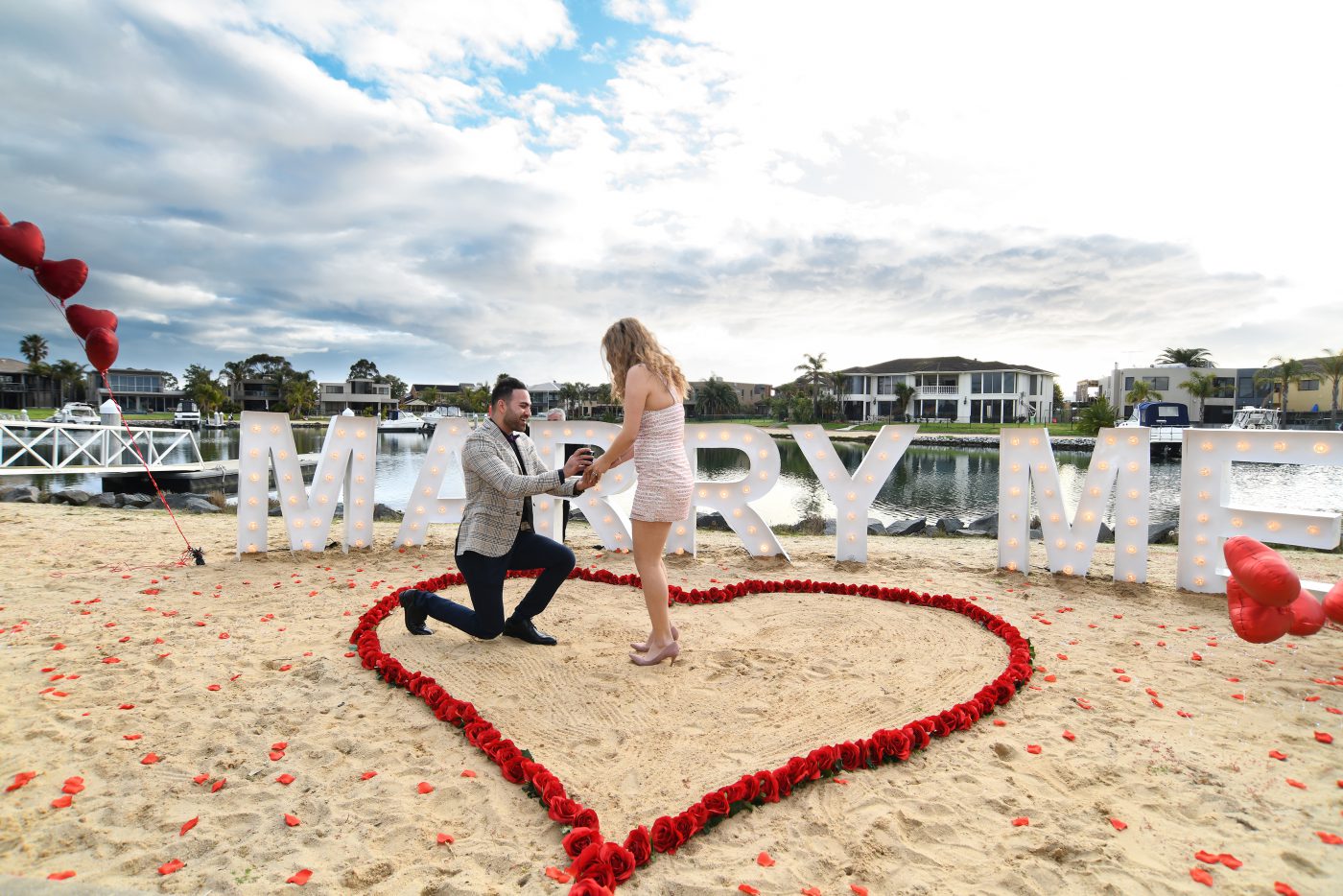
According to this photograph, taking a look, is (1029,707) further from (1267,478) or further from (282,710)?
(1267,478)

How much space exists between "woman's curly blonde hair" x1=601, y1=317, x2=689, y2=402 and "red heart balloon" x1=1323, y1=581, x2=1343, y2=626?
407 cm

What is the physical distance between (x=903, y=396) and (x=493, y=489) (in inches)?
2966

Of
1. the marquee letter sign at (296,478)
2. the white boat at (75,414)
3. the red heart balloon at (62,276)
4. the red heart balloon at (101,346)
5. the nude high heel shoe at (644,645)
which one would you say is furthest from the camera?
the white boat at (75,414)

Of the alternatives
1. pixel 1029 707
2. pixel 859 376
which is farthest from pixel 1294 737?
pixel 859 376

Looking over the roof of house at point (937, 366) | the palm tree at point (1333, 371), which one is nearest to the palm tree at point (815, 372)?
the roof of house at point (937, 366)

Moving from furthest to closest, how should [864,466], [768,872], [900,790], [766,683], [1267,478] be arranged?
1. [1267,478]
2. [864,466]
3. [766,683]
4. [900,790]
5. [768,872]

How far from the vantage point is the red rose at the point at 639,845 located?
262 centimetres

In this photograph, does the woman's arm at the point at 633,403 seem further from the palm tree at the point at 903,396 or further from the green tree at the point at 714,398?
the green tree at the point at 714,398

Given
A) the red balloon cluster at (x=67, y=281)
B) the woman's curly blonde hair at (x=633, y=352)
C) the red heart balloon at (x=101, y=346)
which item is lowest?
the woman's curly blonde hair at (x=633, y=352)

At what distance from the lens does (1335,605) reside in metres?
3.85

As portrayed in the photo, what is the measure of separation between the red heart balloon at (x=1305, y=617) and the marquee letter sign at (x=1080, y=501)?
288 centimetres

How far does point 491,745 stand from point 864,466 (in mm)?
5608

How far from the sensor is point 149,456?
915 inches

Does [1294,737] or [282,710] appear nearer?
[1294,737]
